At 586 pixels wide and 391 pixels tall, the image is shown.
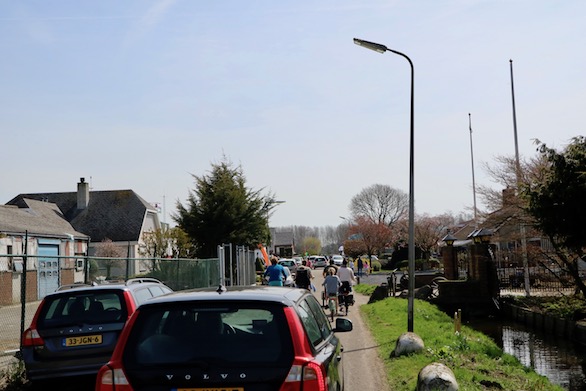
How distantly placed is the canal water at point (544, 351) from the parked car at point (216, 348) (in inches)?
469

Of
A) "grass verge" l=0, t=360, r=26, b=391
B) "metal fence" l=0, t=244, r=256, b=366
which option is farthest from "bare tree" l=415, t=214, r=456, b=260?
"grass verge" l=0, t=360, r=26, b=391

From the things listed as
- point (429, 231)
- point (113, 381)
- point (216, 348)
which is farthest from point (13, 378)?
point (429, 231)

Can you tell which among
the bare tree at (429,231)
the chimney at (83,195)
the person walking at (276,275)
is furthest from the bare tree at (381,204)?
the person walking at (276,275)

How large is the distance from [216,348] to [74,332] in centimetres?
506

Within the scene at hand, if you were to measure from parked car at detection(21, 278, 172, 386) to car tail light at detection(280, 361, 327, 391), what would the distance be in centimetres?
480

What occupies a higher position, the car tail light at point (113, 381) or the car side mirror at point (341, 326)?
the car side mirror at point (341, 326)

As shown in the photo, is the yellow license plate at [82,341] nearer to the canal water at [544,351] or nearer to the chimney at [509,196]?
the canal water at [544,351]

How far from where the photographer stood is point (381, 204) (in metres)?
107

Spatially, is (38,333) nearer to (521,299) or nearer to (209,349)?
(209,349)

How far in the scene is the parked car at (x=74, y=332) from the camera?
922 centimetres

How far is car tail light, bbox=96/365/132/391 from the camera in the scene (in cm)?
477

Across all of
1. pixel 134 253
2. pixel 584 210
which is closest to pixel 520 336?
pixel 584 210

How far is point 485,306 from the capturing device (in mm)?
31969

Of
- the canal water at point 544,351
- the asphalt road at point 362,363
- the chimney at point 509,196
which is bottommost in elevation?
the canal water at point 544,351
